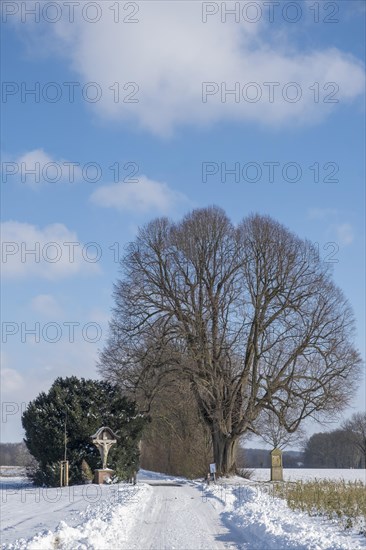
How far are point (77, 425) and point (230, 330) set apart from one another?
932cm

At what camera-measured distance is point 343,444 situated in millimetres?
88188

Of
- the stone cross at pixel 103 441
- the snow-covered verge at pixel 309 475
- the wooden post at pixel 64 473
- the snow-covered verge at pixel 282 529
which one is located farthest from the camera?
the snow-covered verge at pixel 309 475

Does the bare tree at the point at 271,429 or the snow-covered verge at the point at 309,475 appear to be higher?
the bare tree at the point at 271,429

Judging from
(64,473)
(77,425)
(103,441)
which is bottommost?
(64,473)

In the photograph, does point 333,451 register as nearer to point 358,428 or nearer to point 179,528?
point 358,428

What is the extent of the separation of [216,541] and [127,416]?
21949mm

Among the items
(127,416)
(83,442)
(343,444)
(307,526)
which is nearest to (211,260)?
(127,416)

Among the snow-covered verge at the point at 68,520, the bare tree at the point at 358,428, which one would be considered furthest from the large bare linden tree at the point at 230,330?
the bare tree at the point at 358,428

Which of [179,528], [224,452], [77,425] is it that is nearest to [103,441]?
[77,425]

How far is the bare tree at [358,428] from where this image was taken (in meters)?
78.2

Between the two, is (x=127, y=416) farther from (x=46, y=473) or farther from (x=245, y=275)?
(x=245, y=275)

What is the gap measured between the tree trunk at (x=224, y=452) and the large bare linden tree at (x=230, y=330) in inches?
2.0

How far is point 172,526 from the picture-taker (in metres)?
13.2

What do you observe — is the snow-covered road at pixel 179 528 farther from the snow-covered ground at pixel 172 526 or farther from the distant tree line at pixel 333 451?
the distant tree line at pixel 333 451
